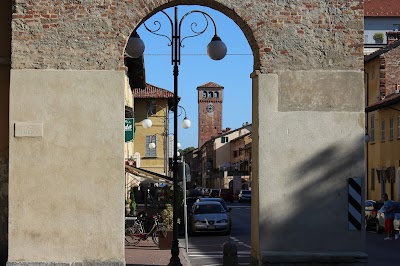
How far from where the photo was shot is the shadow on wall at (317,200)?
12664 millimetres

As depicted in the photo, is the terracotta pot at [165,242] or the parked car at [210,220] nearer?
the terracotta pot at [165,242]

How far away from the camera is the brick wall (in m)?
12.4

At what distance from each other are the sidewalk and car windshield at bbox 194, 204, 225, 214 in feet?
24.5

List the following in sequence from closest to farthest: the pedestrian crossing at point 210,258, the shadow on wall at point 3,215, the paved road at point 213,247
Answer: the shadow on wall at point 3,215 → the pedestrian crossing at point 210,258 → the paved road at point 213,247

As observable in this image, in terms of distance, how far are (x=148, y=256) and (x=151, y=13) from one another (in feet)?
31.7

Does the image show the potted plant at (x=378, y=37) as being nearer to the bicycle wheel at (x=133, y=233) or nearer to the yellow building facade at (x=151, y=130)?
the yellow building facade at (x=151, y=130)

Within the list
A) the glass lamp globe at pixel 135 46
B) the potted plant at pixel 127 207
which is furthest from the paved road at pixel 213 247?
the glass lamp globe at pixel 135 46

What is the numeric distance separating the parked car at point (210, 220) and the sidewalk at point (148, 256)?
656 centimetres

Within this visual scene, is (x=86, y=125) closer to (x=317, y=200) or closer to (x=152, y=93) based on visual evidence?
(x=317, y=200)

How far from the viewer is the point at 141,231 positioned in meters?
26.7

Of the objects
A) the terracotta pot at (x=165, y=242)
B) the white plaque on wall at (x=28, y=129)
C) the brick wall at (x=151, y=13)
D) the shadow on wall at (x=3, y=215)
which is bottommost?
the terracotta pot at (x=165, y=242)

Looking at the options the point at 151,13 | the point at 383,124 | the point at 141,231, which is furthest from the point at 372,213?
the point at 151,13

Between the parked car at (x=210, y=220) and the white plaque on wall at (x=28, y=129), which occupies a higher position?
the white plaque on wall at (x=28, y=129)

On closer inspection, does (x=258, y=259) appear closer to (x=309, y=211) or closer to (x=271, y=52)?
(x=309, y=211)
